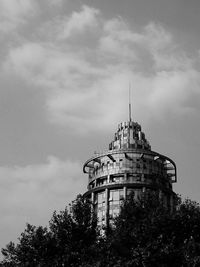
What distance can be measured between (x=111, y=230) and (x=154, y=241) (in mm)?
9201

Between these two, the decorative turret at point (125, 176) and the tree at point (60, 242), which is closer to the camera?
the tree at point (60, 242)

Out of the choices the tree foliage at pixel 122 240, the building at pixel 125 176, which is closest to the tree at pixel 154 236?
the tree foliage at pixel 122 240

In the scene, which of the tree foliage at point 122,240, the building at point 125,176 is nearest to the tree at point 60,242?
the tree foliage at point 122,240

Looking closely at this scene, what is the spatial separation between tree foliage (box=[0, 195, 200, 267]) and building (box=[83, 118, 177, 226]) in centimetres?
6029

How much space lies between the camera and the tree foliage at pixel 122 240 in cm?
4800

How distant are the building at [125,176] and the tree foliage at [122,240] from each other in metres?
60.3

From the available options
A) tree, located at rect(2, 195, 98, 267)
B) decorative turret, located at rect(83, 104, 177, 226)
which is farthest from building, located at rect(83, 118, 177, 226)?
tree, located at rect(2, 195, 98, 267)

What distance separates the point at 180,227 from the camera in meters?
52.7

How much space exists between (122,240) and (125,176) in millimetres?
70484

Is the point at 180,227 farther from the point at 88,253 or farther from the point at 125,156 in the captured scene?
the point at 125,156

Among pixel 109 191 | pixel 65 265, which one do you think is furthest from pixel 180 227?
pixel 109 191

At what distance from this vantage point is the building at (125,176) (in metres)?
120

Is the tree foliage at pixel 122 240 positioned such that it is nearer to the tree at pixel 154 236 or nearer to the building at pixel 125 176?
the tree at pixel 154 236

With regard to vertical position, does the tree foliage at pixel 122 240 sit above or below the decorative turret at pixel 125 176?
below
